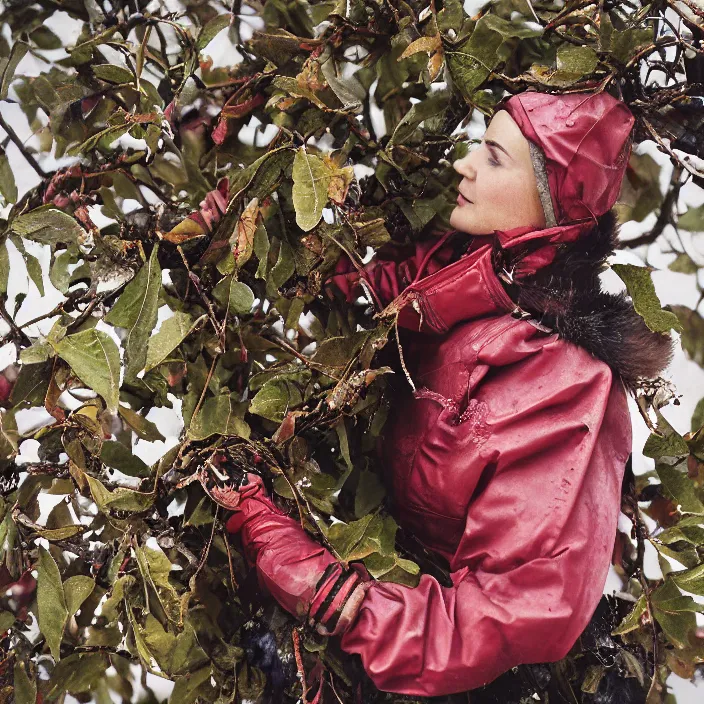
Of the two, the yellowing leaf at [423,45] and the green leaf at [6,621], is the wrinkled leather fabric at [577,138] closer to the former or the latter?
the yellowing leaf at [423,45]

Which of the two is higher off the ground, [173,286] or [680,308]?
[173,286]

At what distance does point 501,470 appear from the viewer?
56 cm

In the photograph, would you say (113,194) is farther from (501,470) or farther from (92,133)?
(501,470)

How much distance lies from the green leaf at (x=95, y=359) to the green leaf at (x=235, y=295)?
3.5 inches

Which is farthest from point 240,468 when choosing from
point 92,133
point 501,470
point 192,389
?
point 92,133

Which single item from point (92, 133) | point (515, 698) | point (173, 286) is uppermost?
point (92, 133)

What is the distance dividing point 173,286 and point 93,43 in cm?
21

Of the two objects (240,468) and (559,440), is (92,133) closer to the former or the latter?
(240,468)

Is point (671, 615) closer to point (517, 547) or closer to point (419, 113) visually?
point (517, 547)

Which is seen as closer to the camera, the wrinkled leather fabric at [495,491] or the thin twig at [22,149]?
the wrinkled leather fabric at [495,491]

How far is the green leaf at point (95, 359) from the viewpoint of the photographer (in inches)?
21.1

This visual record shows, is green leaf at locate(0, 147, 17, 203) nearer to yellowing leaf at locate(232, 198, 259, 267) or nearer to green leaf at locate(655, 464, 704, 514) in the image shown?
yellowing leaf at locate(232, 198, 259, 267)

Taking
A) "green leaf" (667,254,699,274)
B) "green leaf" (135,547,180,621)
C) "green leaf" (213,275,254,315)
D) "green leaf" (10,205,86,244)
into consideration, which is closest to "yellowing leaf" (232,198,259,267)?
"green leaf" (213,275,254,315)

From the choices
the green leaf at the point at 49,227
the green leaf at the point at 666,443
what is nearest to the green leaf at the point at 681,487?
the green leaf at the point at 666,443
